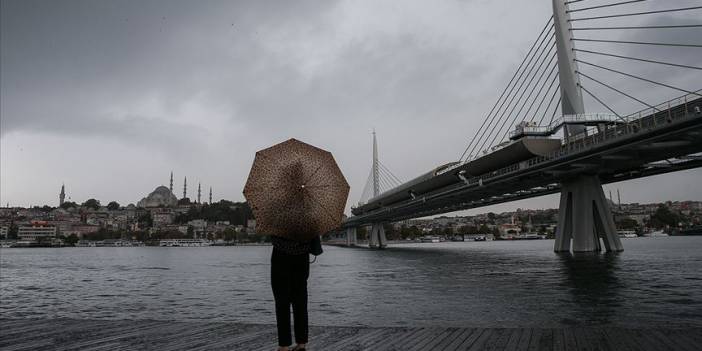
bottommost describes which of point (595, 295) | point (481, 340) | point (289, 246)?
point (595, 295)

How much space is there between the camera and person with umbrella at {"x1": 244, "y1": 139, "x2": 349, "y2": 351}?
5566 millimetres

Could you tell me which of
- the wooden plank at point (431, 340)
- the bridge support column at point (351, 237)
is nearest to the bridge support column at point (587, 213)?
the wooden plank at point (431, 340)

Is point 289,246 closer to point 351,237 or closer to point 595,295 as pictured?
point 595,295

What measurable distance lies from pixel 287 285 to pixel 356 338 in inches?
94.1

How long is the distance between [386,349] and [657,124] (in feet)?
108

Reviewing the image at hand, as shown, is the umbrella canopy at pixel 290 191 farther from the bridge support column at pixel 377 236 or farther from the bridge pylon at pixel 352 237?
the bridge pylon at pixel 352 237

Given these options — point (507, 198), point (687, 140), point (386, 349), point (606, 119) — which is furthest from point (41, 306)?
point (507, 198)

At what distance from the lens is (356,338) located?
294 inches

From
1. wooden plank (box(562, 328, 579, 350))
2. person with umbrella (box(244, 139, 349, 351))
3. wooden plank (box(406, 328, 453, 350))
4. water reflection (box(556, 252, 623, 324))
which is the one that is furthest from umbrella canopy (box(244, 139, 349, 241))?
water reflection (box(556, 252, 623, 324))

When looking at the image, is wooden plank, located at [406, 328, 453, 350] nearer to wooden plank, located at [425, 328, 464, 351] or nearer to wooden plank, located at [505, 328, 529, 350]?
wooden plank, located at [425, 328, 464, 351]

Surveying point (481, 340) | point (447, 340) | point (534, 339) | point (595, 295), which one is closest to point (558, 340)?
point (534, 339)

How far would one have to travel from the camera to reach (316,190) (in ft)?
18.9

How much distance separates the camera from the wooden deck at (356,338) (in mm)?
6707

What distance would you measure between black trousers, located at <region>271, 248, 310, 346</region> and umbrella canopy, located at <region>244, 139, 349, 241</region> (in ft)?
0.99
